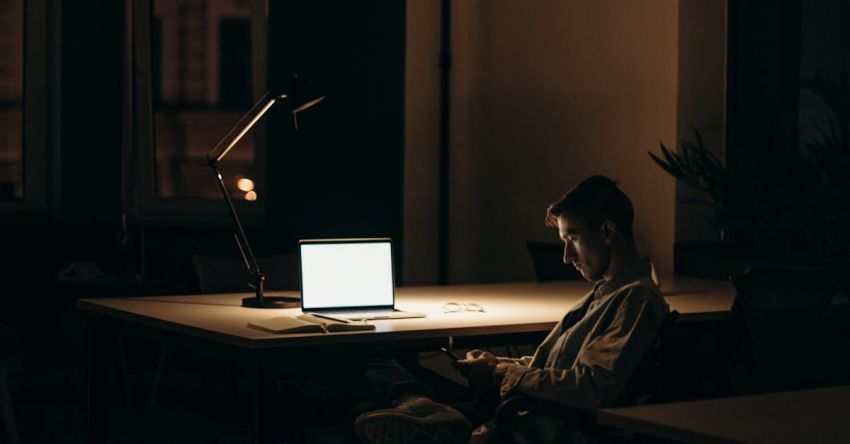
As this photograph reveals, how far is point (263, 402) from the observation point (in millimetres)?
3232

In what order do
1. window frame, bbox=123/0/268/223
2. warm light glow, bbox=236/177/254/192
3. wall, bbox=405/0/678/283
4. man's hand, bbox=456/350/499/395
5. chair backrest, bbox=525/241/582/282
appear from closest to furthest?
1. man's hand, bbox=456/350/499/395
2. chair backrest, bbox=525/241/582/282
3. wall, bbox=405/0/678/283
4. window frame, bbox=123/0/268/223
5. warm light glow, bbox=236/177/254/192

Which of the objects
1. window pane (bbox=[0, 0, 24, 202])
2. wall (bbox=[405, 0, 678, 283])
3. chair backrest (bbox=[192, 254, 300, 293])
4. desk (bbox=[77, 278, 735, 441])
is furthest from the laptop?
window pane (bbox=[0, 0, 24, 202])

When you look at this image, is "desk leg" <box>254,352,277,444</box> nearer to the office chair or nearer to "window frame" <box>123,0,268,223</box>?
the office chair

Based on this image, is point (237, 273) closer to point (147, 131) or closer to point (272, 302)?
point (272, 302)

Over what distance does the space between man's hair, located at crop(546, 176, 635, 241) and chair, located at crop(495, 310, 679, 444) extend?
11.6 inches

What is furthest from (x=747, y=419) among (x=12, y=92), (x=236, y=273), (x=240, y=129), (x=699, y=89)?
(x=12, y=92)

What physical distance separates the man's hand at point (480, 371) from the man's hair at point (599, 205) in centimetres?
45

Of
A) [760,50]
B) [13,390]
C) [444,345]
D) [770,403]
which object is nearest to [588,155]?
[760,50]

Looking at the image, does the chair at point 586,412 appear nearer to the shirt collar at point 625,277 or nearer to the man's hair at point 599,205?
the shirt collar at point 625,277

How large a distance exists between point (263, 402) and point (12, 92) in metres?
4.31

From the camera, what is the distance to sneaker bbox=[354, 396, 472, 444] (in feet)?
9.82

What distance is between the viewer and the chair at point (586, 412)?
2895 millimetres

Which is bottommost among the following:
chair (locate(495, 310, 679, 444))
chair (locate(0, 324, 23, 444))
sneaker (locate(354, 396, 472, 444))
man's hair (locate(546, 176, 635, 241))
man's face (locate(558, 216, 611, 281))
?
chair (locate(0, 324, 23, 444))

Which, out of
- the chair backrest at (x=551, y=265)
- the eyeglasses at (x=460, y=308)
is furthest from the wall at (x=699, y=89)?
the eyeglasses at (x=460, y=308)
